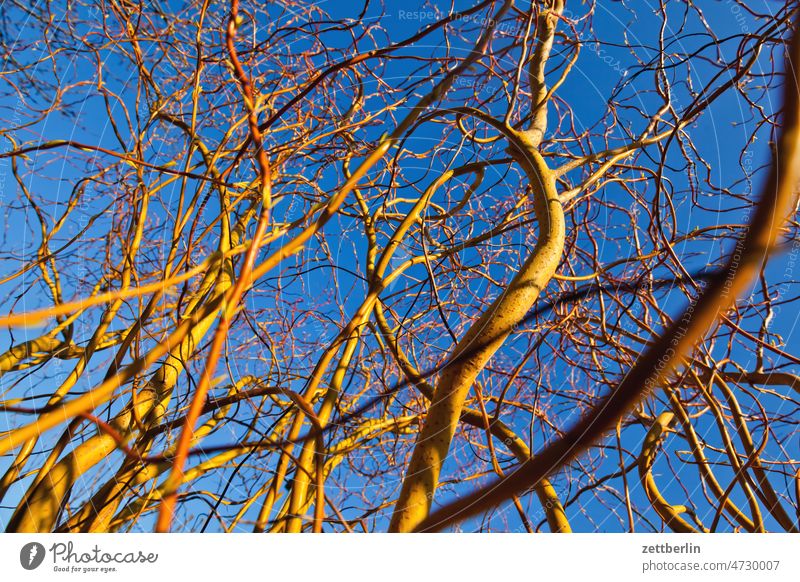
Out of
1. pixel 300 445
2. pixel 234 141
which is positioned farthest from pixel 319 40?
pixel 300 445

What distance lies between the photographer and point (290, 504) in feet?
1.51

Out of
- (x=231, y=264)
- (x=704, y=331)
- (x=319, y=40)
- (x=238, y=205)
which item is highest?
(x=319, y=40)

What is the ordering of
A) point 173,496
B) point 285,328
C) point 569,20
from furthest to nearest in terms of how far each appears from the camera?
point 285,328 → point 569,20 → point 173,496

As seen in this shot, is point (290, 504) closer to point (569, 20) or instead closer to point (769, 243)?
point (769, 243)

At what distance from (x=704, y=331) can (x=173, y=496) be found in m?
0.48

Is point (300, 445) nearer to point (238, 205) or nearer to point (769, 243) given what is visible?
point (238, 205)

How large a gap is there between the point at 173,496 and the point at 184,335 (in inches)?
7.4

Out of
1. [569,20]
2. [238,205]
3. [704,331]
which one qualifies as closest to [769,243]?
[704,331]

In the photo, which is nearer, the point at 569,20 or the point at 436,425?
the point at 436,425

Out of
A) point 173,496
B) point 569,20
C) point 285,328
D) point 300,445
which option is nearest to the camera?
point 173,496

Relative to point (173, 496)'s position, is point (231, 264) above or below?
above
